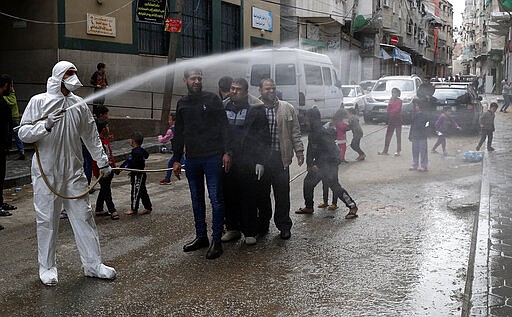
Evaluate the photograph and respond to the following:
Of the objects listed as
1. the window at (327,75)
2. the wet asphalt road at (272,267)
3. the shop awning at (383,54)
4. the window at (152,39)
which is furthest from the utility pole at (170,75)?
the shop awning at (383,54)

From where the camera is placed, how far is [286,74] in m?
17.2

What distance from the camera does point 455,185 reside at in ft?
33.9

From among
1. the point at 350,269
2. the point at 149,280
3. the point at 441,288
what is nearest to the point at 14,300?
the point at 149,280

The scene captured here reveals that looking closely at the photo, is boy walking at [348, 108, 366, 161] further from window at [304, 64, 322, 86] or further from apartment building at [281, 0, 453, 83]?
apartment building at [281, 0, 453, 83]

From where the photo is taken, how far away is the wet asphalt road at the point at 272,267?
A: 190 inches

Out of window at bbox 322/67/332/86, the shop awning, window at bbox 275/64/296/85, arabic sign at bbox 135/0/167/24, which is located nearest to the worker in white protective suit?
window at bbox 275/64/296/85

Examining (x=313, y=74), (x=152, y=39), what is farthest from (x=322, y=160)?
(x=152, y=39)

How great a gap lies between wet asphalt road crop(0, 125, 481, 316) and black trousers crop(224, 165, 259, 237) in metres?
0.24

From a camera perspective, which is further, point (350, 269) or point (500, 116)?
point (500, 116)

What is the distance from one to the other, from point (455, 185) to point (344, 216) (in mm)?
3195

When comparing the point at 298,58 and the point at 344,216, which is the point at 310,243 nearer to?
the point at 344,216

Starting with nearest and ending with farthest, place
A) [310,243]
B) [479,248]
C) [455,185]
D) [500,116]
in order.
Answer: [479,248] < [310,243] < [455,185] < [500,116]

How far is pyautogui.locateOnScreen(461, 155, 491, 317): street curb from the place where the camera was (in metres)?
4.73

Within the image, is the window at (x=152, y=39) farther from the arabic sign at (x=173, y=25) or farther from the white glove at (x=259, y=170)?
the white glove at (x=259, y=170)
